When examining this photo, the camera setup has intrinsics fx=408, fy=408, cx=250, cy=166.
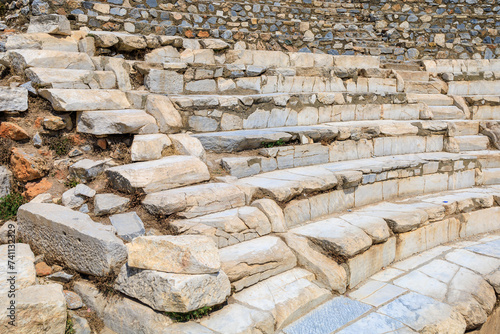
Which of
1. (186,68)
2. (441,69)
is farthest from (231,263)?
(441,69)

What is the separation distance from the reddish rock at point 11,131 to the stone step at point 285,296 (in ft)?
8.99

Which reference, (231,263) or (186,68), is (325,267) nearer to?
(231,263)

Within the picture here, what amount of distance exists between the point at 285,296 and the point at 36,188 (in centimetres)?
252

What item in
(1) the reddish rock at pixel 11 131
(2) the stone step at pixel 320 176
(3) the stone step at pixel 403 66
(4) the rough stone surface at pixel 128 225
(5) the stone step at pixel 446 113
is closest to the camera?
(4) the rough stone surface at pixel 128 225

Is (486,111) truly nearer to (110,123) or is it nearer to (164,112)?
(164,112)

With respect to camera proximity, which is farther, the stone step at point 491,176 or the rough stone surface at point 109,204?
the stone step at point 491,176

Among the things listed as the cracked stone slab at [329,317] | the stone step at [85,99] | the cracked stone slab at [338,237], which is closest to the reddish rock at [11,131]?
the stone step at [85,99]

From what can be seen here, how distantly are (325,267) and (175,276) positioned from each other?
1466mm

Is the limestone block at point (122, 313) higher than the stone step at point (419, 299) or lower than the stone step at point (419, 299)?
higher

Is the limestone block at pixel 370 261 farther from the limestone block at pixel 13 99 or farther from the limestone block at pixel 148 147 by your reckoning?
the limestone block at pixel 13 99

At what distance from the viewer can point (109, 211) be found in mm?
3471

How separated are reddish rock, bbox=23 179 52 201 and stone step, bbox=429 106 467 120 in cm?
661

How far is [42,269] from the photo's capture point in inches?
125

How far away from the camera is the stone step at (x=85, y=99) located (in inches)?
169
